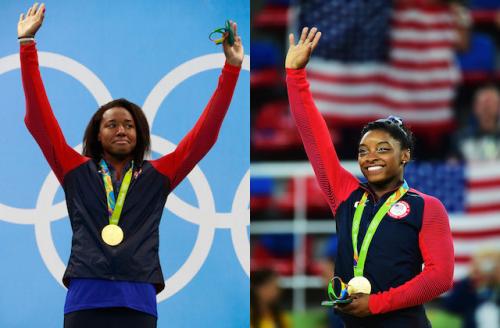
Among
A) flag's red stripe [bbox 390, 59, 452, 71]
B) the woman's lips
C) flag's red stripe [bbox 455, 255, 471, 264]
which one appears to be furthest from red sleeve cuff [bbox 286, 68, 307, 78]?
flag's red stripe [bbox 390, 59, 452, 71]

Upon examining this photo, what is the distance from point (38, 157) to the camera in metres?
4.34

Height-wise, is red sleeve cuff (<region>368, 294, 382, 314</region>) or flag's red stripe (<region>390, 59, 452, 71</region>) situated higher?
flag's red stripe (<region>390, 59, 452, 71</region>)

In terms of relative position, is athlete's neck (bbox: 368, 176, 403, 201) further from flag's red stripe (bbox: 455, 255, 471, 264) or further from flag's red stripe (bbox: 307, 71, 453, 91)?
flag's red stripe (bbox: 307, 71, 453, 91)

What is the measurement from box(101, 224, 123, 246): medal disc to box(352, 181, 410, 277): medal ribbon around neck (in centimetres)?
85

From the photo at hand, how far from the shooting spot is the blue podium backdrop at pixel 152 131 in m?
4.27

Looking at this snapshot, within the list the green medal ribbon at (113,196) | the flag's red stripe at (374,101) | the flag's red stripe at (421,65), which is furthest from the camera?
the flag's red stripe at (421,65)

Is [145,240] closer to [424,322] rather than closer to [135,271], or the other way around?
[135,271]

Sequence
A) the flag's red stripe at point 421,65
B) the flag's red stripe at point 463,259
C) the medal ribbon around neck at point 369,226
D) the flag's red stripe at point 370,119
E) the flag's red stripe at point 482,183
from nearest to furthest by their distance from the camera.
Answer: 1. the medal ribbon around neck at point 369,226
2. the flag's red stripe at point 463,259
3. the flag's red stripe at point 482,183
4. the flag's red stripe at point 370,119
5. the flag's red stripe at point 421,65

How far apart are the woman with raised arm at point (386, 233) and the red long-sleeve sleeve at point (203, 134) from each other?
14.3 inches

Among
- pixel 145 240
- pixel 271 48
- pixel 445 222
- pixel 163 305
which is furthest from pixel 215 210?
pixel 271 48

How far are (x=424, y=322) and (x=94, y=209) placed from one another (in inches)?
49.6

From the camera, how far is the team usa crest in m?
3.49

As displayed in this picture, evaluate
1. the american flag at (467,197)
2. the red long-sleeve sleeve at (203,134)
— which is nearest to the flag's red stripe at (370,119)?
the american flag at (467,197)

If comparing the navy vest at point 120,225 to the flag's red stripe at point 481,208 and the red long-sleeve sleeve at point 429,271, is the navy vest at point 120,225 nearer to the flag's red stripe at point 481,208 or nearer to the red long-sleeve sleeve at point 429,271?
the red long-sleeve sleeve at point 429,271
